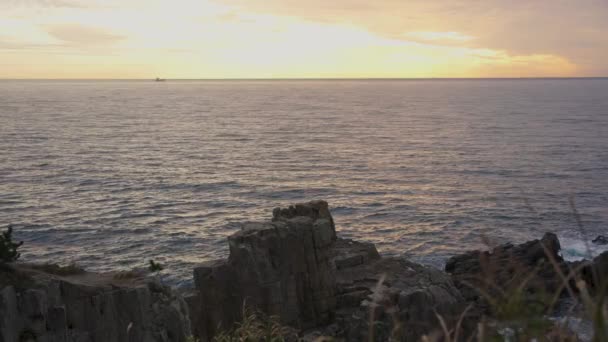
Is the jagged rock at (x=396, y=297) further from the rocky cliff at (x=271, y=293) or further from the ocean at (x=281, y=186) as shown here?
the ocean at (x=281, y=186)

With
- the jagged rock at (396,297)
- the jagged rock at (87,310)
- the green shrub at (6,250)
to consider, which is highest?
the green shrub at (6,250)

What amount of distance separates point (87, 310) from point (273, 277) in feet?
41.4

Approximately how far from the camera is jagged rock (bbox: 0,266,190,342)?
78.8 ft

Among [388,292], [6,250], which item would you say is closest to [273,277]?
[388,292]

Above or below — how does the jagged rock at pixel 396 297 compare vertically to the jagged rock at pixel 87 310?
below

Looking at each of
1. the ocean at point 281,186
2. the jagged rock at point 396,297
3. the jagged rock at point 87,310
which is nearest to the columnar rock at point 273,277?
the jagged rock at point 396,297

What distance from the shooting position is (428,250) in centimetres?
5278

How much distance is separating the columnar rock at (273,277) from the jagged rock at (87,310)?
5.91 m

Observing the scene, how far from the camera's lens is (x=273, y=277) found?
36.3 metres

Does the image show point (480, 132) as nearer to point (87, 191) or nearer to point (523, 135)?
point (523, 135)

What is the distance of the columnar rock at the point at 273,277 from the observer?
1387 inches

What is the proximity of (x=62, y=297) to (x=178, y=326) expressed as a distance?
5.66 meters

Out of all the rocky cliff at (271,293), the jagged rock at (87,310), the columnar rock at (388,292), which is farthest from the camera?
the columnar rock at (388,292)

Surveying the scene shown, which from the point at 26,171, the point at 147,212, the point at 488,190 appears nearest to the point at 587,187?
the point at 488,190
